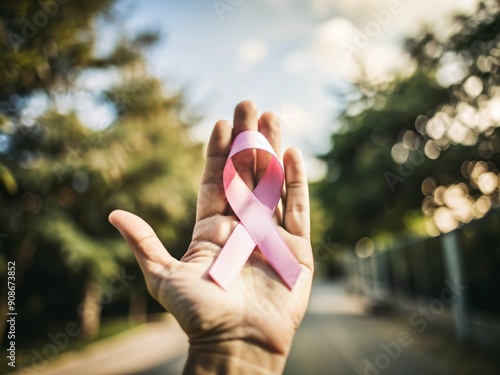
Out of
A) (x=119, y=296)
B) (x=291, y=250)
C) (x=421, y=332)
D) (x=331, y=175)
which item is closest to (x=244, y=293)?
(x=291, y=250)

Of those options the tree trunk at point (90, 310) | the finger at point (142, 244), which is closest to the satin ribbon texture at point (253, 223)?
the finger at point (142, 244)

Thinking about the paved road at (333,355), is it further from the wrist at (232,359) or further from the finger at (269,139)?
the wrist at (232,359)

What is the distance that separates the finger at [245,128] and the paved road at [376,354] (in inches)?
177

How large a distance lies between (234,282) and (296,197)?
1.53ft

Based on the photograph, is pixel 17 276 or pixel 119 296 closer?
pixel 17 276

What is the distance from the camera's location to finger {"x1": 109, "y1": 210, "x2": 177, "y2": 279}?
5.21ft

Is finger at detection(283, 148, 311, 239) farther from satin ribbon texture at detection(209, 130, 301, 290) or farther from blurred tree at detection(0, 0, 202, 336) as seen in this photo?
blurred tree at detection(0, 0, 202, 336)

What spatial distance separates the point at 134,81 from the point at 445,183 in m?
8.42

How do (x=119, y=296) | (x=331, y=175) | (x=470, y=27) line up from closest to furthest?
(x=470, y=27)
(x=119, y=296)
(x=331, y=175)

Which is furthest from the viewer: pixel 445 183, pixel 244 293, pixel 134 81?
pixel 445 183

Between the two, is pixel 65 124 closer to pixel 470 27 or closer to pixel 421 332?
pixel 470 27

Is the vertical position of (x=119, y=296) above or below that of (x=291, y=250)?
below

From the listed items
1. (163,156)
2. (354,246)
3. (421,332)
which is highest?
(163,156)

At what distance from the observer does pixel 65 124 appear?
7.45 metres
